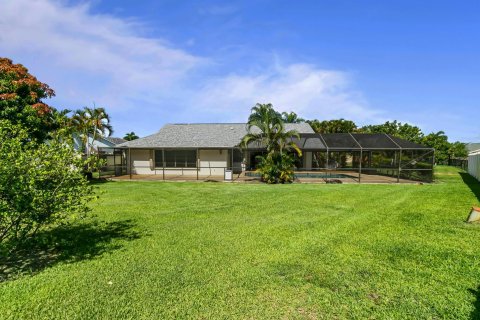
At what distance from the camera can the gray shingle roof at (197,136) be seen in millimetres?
23234

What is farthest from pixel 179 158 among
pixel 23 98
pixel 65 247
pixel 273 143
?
pixel 65 247

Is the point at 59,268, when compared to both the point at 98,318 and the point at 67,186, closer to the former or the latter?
the point at 67,186

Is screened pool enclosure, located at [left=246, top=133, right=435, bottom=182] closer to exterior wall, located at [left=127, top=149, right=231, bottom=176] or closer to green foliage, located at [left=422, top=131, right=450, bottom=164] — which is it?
exterior wall, located at [left=127, top=149, right=231, bottom=176]

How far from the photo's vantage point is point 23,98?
45.7 ft

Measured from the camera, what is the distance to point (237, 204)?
11125 millimetres

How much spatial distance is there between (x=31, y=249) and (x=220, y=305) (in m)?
4.65

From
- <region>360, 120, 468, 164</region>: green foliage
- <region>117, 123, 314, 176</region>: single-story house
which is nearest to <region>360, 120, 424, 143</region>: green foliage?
<region>360, 120, 468, 164</region>: green foliage

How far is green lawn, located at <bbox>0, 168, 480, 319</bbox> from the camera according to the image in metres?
3.76

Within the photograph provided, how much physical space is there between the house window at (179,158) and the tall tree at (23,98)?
967 cm

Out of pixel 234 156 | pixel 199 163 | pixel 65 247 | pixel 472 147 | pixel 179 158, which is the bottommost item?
pixel 65 247

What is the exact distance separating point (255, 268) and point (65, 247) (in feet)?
14.0

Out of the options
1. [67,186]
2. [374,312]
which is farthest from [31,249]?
[374,312]

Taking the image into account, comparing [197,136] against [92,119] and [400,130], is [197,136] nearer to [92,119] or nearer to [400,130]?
[92,119]

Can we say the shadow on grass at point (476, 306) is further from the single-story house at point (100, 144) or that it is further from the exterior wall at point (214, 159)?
the single-story house at point (100, 144)
